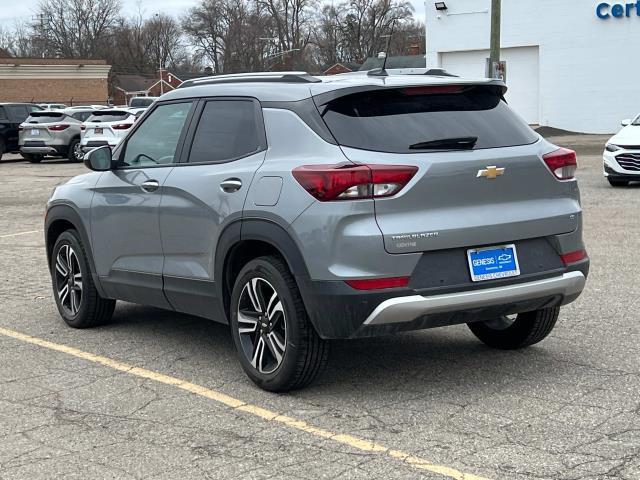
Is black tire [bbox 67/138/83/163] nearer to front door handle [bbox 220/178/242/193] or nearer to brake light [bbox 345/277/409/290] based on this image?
front door handle [bbox 220/178/242/193]

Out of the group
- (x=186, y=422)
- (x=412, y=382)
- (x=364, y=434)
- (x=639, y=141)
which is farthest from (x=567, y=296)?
(x=639, y=141)

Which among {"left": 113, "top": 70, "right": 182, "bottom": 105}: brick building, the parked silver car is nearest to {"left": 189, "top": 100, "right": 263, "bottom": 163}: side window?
the parked silver car

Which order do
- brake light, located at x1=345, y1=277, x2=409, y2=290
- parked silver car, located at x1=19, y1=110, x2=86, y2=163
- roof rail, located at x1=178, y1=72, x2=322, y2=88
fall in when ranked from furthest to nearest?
parked silver car, located at x1=19, y1=110, x2=86, y2=163 < roof rail, located at x1=178, y1=72, x2=322, y2=88 < brake light, located at x1=345, y1=277, x2=409, y2=290

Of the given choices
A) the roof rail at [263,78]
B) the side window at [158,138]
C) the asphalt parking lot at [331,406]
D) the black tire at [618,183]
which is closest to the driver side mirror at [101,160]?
the side window at [158,138]

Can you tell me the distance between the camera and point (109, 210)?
6.53 metres

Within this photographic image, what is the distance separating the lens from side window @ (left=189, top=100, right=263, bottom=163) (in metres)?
5.50

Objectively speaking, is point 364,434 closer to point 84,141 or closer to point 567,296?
point 567,296

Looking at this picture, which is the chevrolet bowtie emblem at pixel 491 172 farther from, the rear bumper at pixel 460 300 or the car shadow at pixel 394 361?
the car shadow at pixel 394 361

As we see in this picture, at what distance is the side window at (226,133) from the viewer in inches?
217

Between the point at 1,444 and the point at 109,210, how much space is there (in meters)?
2.27

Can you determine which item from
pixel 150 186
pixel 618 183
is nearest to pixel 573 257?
pixel 150 186

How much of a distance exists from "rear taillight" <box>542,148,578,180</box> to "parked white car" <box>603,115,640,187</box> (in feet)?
36.5

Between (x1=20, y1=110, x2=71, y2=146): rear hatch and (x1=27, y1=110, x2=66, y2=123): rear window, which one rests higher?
(x1=27, y1=110, x2=66, y2=123): rear window

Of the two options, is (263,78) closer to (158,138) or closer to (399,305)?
(158,138)
